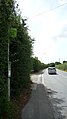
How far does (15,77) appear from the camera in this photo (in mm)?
13039

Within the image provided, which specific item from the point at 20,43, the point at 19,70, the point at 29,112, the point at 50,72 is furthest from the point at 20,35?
the point at 50,72

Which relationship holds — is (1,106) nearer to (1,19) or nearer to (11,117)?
(11,117)

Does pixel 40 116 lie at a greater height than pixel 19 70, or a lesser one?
lesser

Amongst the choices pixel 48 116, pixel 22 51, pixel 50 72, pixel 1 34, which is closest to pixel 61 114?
pixel 48 116

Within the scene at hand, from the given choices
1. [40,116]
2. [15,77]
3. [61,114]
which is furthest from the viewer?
[15,77]

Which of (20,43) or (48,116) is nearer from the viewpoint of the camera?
(48,116)

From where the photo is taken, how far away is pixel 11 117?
900cm

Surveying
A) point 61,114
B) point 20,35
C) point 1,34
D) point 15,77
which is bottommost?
point 61,114

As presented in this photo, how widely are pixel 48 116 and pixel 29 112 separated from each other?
86 centimetres

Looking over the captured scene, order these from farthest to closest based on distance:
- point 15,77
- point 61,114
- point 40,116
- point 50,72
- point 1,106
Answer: point 50,72
point 15,77
point 61,114
point 40,116
point 1,106

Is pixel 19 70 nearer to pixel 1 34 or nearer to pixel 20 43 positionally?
pixel 20 43

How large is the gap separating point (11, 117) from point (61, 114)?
3.21 m

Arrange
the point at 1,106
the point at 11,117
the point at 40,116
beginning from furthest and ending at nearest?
1. the point at 40,116
2. the point at 11,117
3. the point at 1,106

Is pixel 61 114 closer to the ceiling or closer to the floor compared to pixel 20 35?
closer to the floor
